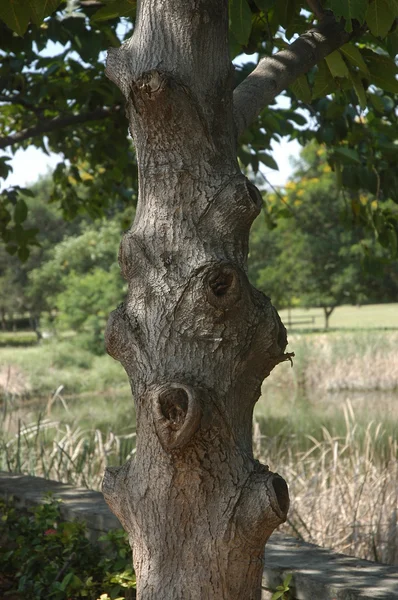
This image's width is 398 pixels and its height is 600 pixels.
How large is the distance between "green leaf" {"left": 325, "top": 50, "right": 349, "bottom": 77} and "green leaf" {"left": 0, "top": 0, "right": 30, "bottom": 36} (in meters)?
0.91

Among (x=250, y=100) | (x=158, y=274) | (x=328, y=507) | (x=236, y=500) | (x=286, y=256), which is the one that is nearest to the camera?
(x=236, y=500)

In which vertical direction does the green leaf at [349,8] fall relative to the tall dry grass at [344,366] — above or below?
above

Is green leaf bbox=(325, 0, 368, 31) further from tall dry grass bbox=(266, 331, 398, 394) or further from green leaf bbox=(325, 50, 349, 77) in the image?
tall dry grass bbox=(266, 331, 398, 394)

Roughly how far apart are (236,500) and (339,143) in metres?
3.61

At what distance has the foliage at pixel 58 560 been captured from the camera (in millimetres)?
2803

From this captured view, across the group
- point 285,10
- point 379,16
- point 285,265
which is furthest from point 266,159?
point 285,265

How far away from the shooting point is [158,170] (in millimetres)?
1733

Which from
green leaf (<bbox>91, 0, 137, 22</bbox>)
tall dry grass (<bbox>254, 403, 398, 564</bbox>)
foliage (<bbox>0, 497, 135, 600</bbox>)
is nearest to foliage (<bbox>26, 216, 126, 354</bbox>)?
tall dry grass (<bbox>254, 403, 398, 564</bbox>)

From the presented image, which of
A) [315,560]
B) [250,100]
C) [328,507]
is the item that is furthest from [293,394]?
[250,100]

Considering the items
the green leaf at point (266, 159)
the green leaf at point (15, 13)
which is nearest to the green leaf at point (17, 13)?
the green leaf at point (15, 13)

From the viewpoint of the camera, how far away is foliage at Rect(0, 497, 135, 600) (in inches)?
110

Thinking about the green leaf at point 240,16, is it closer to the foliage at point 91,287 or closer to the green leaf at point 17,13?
the green leaf at point 17,13

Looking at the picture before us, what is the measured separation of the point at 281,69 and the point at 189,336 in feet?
2.87

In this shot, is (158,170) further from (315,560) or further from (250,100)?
(315,560)
